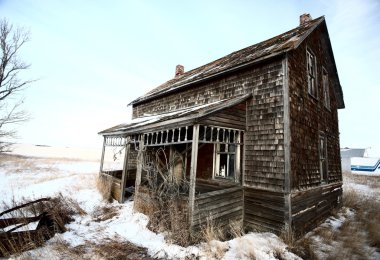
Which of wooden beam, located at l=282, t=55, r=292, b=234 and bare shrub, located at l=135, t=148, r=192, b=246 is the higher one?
wooden beam, located at l=282, t=55, r=292, b=234

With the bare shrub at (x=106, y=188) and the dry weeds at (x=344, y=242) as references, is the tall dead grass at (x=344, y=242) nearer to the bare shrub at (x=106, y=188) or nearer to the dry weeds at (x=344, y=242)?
the dry weeds at (x=344, y=242)

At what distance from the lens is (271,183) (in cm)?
673

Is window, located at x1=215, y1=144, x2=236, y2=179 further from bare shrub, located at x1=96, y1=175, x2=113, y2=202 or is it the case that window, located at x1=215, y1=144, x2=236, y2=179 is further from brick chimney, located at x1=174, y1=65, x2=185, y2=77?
brick chimney, located at x1=174, y1=65, x2=185, y2=77

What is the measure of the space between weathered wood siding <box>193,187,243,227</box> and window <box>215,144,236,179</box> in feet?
3.64

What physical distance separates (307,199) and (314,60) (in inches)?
241

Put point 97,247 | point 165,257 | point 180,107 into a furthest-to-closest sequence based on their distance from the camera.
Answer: point 180,107 → point 97,247 → point 165,257

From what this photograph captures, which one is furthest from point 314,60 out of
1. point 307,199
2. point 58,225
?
point 58,225

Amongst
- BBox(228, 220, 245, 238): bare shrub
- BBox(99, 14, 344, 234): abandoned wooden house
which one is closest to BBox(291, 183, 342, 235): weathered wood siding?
BBox(99, 14, 344, 234): abandoned wooden house

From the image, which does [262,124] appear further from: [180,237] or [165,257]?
[165,257]

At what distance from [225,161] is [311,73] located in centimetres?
541

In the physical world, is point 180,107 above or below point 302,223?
above

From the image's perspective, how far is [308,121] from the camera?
8227mm

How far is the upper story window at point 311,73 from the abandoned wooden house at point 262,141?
41mm

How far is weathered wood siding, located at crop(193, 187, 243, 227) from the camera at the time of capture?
19.1ft
